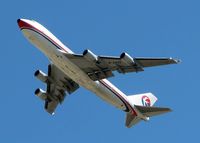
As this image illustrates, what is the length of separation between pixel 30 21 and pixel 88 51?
6677 mm

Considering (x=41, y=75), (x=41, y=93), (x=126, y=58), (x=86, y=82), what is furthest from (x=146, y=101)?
(x=126, y=58)

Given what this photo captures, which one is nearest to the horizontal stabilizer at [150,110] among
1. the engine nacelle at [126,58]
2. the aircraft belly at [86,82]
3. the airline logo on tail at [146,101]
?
the aircraft belly at [86,82]

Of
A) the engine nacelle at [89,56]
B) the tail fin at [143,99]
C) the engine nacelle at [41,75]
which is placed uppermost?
the tail fin at [143,99]

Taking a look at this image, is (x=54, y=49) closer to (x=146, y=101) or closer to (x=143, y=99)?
(x=143, y=99)

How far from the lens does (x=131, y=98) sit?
7331cm

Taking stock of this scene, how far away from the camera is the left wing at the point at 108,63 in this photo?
204ft

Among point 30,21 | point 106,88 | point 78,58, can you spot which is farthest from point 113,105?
point 30,21

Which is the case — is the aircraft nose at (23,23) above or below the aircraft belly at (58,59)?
above

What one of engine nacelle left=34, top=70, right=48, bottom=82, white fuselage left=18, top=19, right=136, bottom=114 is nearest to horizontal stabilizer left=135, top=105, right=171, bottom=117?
white fuselage left=18, top=19, right=136, bottom=114

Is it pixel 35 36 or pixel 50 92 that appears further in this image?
pixel 50 92

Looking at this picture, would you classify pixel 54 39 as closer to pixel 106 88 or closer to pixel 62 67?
pixel 62 67

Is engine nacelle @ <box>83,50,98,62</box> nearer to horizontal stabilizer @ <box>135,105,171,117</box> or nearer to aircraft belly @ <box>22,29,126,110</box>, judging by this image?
aircraft belly @ <box>22,29,126,110</box>

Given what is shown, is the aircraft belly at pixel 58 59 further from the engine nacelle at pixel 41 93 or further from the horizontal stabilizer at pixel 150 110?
the engine nacelle at pixel 41 93

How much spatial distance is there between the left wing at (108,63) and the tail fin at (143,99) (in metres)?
7.18
